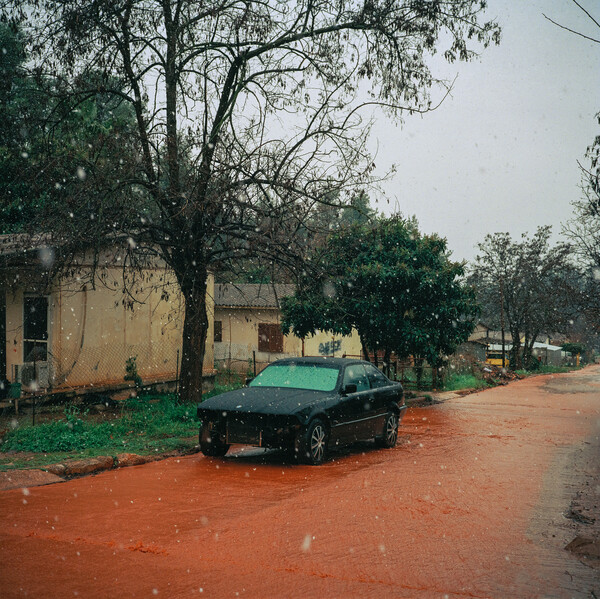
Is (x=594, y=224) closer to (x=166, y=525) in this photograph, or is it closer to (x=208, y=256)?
(x=208, y=256)

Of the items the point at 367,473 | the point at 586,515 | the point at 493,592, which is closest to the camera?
the point at 493,592

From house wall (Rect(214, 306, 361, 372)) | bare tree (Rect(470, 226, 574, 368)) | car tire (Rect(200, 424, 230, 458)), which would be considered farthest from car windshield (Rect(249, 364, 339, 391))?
bare tree (Rect(470, 226, 574, 368))

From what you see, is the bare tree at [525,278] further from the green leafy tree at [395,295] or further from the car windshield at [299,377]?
the car windshield at [299,377]

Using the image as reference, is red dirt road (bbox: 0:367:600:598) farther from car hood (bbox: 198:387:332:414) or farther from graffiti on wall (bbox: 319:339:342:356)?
graffiti on wall (bbox: 319:339:342:356)

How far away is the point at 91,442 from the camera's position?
1067 cm

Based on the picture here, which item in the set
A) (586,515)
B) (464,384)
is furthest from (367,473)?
(464,384)

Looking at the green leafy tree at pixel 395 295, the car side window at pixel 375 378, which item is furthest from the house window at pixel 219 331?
the car side window at pixel 375 378

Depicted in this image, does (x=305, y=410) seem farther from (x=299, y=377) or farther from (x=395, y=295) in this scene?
(x=395, y=295)

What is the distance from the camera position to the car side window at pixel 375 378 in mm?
11844

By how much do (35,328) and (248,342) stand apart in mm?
14547

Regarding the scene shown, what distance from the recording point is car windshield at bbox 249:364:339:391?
10703 mm

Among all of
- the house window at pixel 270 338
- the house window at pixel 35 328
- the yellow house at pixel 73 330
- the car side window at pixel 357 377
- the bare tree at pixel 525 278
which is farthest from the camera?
the bare tree at pixel 525 278

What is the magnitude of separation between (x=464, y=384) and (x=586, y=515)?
72.5ft

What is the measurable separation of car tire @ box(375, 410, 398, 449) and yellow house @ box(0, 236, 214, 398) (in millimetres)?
6267
